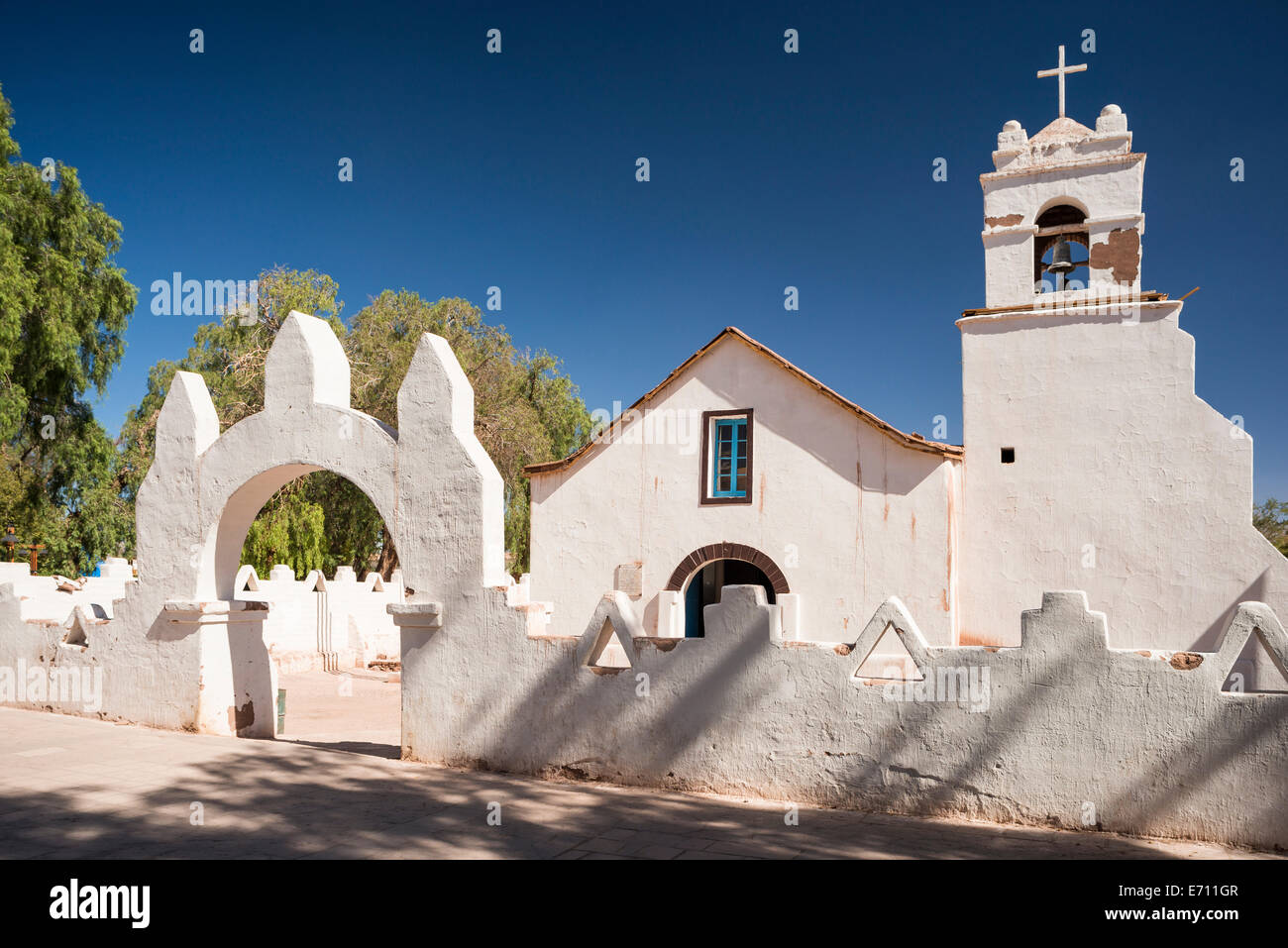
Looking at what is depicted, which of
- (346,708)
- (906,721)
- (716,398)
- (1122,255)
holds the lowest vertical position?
(346,708)

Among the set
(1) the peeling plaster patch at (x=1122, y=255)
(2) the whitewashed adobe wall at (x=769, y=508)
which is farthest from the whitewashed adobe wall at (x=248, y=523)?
(1) the peeling plaster patch at (x=1122, y=255)

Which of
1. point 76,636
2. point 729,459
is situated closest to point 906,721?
point 729,459

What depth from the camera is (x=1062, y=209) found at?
12.9 meters

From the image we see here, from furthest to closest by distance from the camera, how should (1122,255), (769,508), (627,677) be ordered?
(769,508)
(1122,255)
(627,677)

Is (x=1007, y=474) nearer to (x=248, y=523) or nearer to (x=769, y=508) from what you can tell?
(x=769, y=508)

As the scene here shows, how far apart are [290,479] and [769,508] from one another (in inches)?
269

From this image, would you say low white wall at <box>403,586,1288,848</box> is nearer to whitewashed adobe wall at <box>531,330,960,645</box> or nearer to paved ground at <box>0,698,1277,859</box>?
paved ground at <box>0,698,1277,859</box>

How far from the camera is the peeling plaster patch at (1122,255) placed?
39.4 feet

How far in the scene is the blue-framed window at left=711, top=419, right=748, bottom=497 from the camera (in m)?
13.4

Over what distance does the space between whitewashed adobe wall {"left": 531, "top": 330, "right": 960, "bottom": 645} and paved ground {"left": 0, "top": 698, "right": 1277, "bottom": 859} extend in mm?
6389

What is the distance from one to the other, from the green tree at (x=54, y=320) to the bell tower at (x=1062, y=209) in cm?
1790

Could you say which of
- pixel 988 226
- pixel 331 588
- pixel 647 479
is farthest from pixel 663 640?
pixel 331 588
